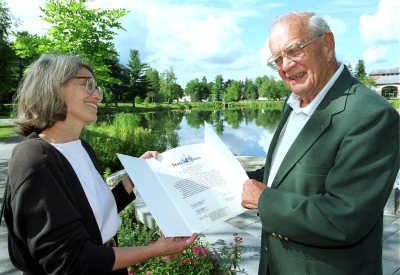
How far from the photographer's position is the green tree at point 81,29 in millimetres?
11898

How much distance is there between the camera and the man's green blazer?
1.52 meters

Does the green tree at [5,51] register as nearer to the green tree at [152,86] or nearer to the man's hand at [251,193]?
the man's hand at [251,193]

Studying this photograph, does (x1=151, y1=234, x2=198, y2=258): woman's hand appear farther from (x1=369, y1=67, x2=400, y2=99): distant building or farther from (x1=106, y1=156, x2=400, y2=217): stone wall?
(x1=369, y1=67, x2=400, y2=99): distant building

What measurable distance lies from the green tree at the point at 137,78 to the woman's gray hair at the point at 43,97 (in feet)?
211

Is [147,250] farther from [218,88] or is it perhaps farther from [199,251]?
[218,88]

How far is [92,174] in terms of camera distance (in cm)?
200

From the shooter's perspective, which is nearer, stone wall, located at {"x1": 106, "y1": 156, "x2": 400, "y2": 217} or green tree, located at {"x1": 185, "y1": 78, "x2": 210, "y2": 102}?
stone wall, located at {"x1": 106, "y1": 156, "x2": 400, "y2": 217}

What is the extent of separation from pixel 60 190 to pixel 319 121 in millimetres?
1352

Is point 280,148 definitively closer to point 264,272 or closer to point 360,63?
point 264,272

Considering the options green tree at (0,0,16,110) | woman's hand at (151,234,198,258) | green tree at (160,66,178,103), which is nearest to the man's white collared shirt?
woman's hand at (151,234,198,258)

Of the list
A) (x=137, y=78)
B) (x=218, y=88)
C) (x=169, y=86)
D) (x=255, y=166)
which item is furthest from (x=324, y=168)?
(x=218, y=88)

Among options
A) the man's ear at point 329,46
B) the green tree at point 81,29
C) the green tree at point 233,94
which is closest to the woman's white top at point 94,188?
the man's ear at point 329,46

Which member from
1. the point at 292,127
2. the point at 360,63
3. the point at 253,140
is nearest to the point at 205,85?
the point at 360,63

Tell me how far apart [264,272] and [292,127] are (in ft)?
3.09
